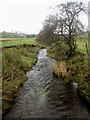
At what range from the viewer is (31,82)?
23141mm

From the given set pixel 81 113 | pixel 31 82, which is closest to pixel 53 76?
pixel 31 82

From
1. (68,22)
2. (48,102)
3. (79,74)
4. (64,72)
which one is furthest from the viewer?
(68,22)

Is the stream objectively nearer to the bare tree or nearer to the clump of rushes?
the clump of rushes

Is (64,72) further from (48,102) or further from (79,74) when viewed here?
(48,102)

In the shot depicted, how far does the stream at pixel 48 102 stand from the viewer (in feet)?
46.9

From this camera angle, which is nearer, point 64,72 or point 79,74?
point 79,74

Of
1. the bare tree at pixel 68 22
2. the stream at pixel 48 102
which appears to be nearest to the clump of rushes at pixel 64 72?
the stream at pixel 48 102

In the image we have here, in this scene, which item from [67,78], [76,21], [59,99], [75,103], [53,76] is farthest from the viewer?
[76,21]

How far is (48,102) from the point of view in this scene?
16625 mm

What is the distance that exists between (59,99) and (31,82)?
254 inches

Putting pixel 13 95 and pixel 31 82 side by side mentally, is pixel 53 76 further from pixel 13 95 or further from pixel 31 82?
pixel 13 95

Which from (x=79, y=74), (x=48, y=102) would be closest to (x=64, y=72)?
(x=79, y=74)

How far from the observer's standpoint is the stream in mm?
14297

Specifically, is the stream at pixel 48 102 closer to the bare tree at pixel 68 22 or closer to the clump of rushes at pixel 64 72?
the clump of rushes at pixel 64 72
